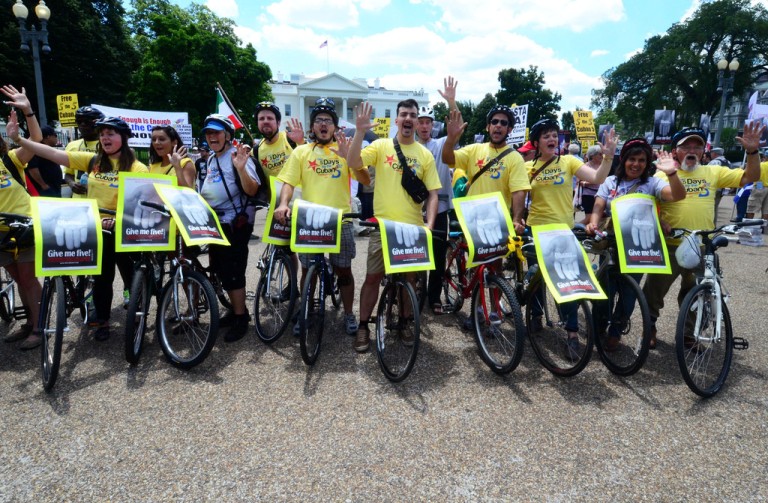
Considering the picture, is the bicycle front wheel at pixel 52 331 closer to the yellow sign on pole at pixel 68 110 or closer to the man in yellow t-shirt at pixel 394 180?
the man in yellow t-shirt at pixel 394 180

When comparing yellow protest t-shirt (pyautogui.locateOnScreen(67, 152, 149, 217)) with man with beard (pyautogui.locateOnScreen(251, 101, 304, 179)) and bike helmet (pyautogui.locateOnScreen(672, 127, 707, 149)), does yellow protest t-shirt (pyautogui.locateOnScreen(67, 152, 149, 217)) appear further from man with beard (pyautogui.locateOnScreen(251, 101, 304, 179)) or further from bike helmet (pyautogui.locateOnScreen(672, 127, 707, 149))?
bike helmet (pyautogui.locateOnScreen(672, 127, 707, 149))

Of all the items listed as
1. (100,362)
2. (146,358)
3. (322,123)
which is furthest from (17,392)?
(322,123)

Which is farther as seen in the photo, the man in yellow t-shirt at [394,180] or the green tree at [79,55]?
the green tree at [79,55]

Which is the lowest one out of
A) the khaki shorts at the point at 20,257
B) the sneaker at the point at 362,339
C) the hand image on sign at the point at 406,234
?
the sneaker at the point at 362,339

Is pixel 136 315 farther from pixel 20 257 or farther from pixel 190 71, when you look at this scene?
pixel 190 71

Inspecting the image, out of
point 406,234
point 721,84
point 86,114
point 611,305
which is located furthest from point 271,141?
point 721,84

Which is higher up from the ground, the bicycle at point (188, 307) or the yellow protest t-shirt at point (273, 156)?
the yellow protest t-shirt at point (273, 156)

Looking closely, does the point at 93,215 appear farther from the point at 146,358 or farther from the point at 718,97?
the point at 718,97

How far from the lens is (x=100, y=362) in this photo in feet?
12.1

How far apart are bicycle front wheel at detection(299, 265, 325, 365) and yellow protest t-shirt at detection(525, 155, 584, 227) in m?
2.19

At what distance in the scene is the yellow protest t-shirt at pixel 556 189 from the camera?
4074mm

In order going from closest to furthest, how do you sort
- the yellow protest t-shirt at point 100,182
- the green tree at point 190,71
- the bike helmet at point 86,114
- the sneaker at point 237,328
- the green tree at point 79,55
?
the yellow protest t-shirt at point 100,182
the sneaker at point 237,328
the bike helmet at point 86,114
the green tree at point 79,55
the green tree at point 190,71

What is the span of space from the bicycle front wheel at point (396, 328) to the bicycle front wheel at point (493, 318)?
0.58m

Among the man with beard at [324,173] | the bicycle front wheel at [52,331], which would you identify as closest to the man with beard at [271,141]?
the man with beard at [324,173]
